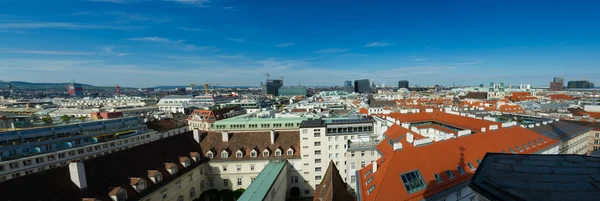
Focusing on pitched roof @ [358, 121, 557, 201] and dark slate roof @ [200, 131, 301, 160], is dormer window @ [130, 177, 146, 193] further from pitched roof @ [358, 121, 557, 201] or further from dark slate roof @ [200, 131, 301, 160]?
pitched roof @ [358, 121, 557, 201]

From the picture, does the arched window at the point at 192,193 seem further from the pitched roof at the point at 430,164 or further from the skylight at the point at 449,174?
the skylight at the point at 449,174

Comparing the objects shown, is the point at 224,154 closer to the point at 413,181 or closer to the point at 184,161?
the point at 184,161

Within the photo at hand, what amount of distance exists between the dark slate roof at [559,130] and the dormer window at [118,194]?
208 ft

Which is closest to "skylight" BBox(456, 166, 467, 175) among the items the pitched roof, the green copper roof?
the pitched roof

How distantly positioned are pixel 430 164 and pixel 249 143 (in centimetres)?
3182

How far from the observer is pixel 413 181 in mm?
24062

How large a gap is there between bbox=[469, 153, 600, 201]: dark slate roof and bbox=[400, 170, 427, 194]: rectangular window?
14.3 meters

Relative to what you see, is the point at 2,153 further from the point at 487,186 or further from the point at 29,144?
the point at 487,186

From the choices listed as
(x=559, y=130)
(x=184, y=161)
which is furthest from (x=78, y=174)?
(x=559, y=130)

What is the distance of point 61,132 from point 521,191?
68363 millimetres

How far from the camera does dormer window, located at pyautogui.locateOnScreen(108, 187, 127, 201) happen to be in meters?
27.3

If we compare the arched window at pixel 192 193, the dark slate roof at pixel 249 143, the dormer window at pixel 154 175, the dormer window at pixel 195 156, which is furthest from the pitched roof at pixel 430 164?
the dormer window at pixel 195 156

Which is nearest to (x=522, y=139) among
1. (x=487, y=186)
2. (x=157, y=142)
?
(x=487, y=186)

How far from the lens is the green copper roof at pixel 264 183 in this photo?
3086 centimetres
